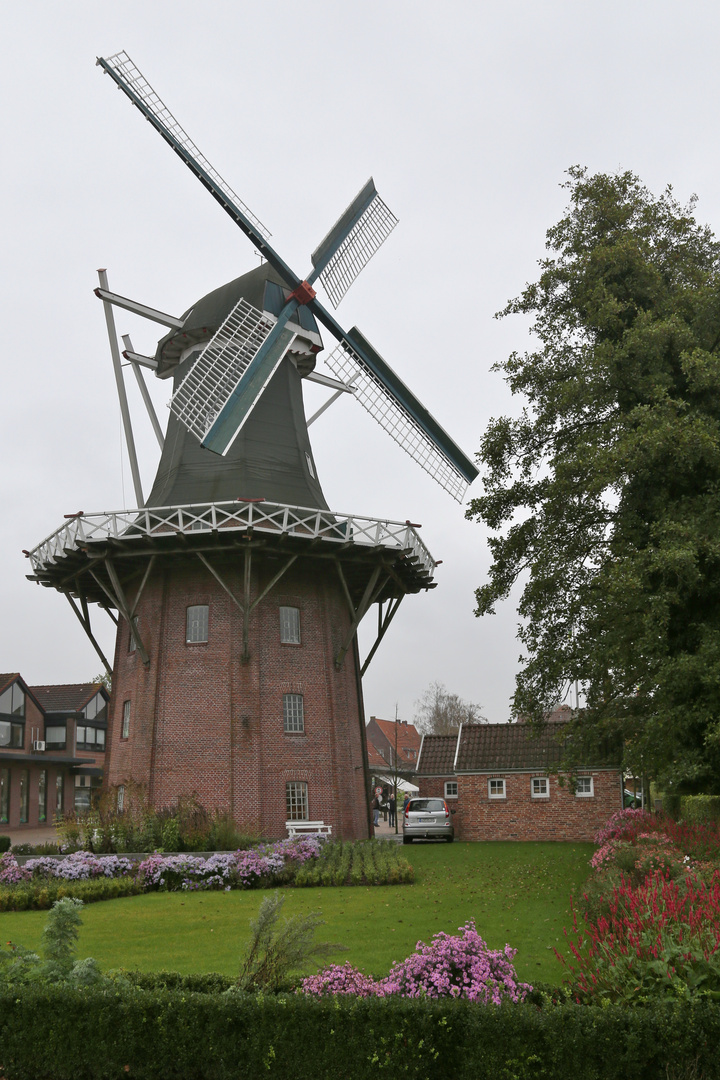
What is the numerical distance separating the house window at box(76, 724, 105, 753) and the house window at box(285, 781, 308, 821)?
108 ft

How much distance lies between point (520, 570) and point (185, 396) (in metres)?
10.3

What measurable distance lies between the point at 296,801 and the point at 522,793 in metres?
10.2

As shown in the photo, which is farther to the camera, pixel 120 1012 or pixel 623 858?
pixel 623 858

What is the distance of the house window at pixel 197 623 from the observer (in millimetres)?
24328

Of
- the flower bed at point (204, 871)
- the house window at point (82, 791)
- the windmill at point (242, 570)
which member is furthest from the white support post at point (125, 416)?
the house window at point (82, 791)

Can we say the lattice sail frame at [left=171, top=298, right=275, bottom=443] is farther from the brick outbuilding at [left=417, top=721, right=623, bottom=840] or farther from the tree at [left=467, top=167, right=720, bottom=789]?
the brick outbuilding at [left=417, top=721, right=623, bottom=840]

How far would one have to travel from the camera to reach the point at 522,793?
30.9m

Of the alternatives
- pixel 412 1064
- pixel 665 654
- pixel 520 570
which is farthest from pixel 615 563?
pixel 412 1064

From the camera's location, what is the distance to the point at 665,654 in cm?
1609

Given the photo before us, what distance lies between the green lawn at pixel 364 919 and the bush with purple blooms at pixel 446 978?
1.94 meters

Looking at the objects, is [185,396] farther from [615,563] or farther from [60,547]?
[615,563]

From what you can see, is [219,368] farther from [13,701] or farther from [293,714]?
[13,701]

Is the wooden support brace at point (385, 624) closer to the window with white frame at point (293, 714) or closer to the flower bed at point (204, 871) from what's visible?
the window with white frame at point (293, 714)

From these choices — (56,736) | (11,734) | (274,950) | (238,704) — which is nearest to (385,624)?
(238,704)
